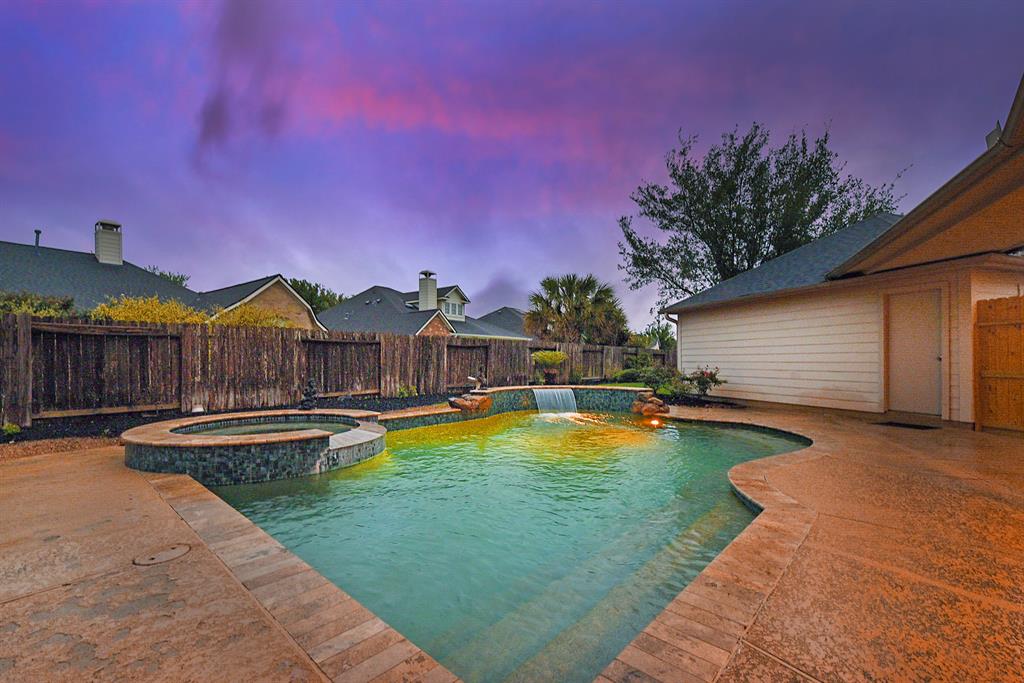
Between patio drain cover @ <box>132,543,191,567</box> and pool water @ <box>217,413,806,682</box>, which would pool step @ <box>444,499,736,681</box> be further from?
patio drain cover @ <box>132,543,191,567</box>

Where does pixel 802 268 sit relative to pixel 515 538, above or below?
above

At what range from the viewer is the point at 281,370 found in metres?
8.07

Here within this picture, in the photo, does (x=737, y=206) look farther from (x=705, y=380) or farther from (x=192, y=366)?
(x=192, y=366)

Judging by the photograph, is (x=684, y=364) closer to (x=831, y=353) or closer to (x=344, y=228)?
(x=831, y=353)

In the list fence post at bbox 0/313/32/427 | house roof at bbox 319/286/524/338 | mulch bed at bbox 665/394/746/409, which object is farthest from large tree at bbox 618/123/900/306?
fence post at bbox 0/313/32/427

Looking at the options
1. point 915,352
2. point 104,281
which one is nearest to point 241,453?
point 915,352

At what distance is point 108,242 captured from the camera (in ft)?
48.7

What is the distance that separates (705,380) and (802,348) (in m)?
1.99

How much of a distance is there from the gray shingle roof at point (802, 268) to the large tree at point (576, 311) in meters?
7.46

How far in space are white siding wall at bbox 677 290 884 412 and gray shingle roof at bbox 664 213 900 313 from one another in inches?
16.3

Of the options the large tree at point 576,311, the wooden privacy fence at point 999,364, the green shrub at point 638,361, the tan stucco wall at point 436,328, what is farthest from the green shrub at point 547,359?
the wooden privacy fence at point 999,364

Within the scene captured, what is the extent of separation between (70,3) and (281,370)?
22.8ft

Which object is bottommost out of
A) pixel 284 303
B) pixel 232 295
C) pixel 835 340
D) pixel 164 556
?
pixel 164 556

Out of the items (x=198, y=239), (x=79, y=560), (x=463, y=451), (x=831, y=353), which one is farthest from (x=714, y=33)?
(x=198, y=239)
